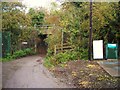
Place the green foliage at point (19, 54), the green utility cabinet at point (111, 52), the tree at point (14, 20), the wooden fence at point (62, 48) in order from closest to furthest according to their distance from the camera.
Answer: the green utility cabinet at point (111, 52) < the wooden fence at point (62, 48) < the green foliage at point (19, 54) < the tree at point (14, 20)

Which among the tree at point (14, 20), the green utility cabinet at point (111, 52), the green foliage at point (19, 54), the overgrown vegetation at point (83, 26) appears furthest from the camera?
the tree at point (14, 20)

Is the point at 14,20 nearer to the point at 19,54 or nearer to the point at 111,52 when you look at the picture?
the point at 19,54

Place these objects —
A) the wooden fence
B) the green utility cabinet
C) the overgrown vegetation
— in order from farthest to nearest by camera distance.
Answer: the wooden fence < the overgrown vegetation < the green utility cabinet

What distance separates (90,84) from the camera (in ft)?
24.4

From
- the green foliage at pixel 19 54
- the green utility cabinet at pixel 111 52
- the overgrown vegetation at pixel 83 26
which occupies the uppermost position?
the overgrown vegetation at pixel 83 26

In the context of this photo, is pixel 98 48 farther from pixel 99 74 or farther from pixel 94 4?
pixel 99 74

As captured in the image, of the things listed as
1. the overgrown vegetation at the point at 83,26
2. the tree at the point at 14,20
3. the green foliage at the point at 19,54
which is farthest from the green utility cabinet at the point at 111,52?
the tree at the point at 14,20

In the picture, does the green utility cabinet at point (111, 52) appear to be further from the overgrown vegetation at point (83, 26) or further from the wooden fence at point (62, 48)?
the wooden fence at point (62, 48)

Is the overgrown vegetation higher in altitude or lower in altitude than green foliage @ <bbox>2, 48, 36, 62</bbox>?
higher

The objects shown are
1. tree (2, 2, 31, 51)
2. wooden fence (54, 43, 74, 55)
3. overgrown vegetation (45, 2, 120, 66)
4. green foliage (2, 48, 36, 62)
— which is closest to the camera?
overgrown vegetation (45, 2, 120, 66)

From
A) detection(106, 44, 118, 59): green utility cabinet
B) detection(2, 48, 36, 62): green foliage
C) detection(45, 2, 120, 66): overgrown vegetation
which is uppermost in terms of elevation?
detection(45, 2, 120, 66): overgrown vegetation

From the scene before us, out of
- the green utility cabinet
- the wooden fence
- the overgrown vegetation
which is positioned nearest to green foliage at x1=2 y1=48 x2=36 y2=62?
the overgrown vegetation

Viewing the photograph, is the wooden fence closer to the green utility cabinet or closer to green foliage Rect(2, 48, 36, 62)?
the green utility cabinet

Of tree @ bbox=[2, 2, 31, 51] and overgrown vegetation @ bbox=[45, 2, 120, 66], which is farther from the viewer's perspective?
tree @ bbox=[2, 2, 31, 51]
